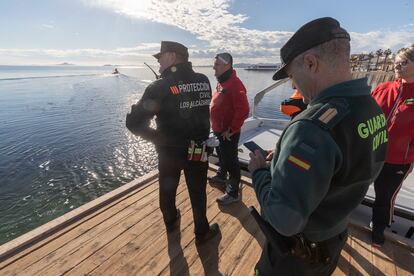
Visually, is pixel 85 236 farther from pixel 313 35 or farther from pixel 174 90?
pixel 313 35

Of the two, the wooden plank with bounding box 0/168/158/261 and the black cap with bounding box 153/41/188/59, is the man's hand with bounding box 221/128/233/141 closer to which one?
the black cap with bounding box 153/41/188/59

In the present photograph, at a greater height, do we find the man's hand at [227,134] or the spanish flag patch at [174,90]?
the spanish flag patch at [174,90]

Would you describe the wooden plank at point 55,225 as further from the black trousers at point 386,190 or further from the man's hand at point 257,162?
the black trousers at point 386,190

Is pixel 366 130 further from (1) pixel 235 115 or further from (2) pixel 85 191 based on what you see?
(2) pixel 85 191

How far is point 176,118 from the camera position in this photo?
2293 millimetres

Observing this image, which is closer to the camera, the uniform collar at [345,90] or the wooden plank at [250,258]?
the uniform collar at [345,90]

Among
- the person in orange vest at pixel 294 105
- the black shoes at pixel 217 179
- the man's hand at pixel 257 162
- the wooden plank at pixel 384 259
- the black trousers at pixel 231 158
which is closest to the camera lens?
the man's hand at pixel 257 162

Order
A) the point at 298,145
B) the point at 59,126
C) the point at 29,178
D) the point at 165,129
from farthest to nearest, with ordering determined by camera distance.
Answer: the point at 59,126, the point at 29,178, the point at 165,129, the point at 298,145

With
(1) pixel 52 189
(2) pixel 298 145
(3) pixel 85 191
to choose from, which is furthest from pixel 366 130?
(1) pixel 52 189

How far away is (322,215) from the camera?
45.3 inches

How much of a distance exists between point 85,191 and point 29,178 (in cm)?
210

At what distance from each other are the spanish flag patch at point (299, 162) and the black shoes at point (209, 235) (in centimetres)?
218

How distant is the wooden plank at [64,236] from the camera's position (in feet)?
8.19

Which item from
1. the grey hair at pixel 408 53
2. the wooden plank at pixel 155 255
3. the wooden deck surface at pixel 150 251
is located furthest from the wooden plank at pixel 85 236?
the grey hair at pixel 408 53
